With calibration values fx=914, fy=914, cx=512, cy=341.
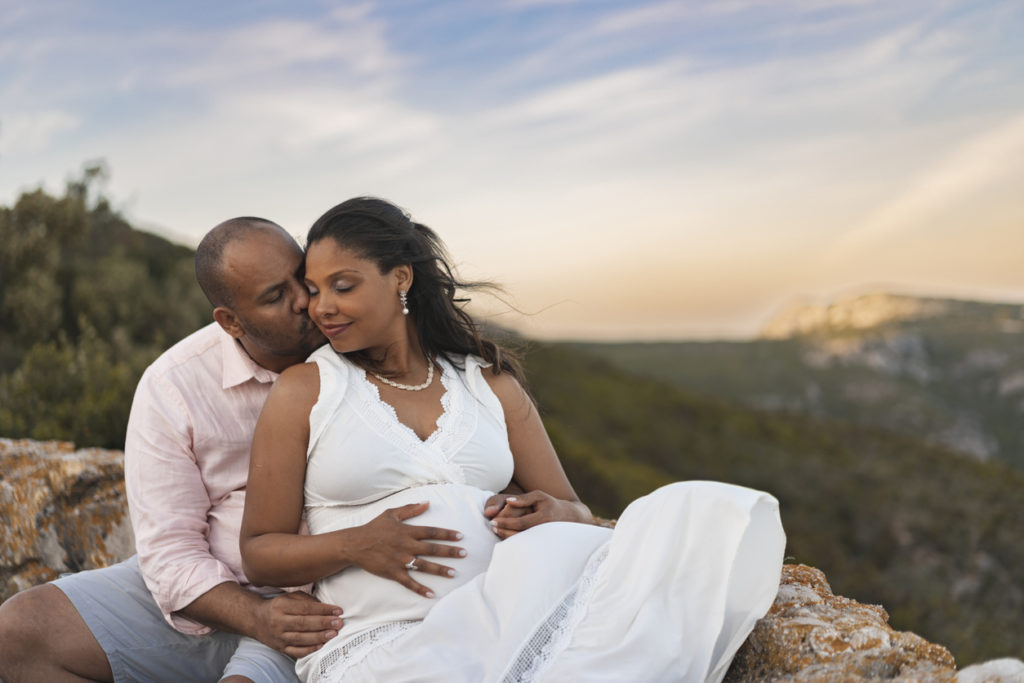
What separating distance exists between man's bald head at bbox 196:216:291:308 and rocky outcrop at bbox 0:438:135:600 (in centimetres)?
196

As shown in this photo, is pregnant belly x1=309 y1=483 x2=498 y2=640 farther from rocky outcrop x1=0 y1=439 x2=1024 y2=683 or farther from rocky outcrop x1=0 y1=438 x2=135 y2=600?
rocky outcrop x1=0 y1=438 x2=135 y2=600

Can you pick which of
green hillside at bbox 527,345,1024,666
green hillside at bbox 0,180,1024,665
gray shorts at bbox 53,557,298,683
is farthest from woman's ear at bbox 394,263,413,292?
green hillside at bbox 527,345,1024,666

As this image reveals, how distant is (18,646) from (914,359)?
10569cm

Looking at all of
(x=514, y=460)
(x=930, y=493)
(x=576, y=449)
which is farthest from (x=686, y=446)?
(x=514, y=460)

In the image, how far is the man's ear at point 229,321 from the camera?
3.66 meters

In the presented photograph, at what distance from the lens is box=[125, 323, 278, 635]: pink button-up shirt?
3557 mm

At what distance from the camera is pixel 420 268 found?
380cm

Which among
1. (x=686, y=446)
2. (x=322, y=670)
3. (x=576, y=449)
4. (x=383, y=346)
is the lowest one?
(x=686, y=446)

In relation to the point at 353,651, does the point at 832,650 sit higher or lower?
lower

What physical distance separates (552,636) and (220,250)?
6.37ft

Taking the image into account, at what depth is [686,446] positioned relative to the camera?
36.8 m

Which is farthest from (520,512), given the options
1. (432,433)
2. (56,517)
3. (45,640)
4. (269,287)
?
(56,517)

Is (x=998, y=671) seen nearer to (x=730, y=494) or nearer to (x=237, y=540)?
(x=730, y=494)

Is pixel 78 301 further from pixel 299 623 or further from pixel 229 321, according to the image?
pixel 299 623
